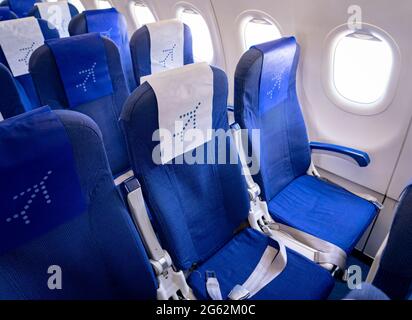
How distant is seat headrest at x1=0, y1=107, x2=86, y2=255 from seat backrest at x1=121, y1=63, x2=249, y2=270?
0.97ft

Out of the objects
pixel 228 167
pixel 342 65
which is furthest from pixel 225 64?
pixel 228 167

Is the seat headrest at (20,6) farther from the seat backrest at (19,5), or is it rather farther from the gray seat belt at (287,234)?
the gray seat belt at (287,234)

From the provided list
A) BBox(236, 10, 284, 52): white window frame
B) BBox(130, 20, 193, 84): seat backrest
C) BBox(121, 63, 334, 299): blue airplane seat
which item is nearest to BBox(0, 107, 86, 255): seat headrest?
BBox(121, 63, 334, 299): blue airplane seat

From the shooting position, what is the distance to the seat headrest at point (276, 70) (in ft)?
5.32

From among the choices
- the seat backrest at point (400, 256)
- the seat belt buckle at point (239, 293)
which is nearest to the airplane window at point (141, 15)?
the seat belt buckle at point (239, 293)

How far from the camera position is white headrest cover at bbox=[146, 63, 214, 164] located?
1116mm

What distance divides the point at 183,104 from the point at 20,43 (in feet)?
6.90

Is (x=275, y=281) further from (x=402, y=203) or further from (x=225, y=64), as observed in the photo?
(x=225, y=64)

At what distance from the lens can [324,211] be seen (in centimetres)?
186

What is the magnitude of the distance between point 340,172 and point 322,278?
110 centimetres

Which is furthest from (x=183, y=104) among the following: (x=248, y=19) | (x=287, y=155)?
(x=248, y=19)

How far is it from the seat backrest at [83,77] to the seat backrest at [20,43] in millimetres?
703

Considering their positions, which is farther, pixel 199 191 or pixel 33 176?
pixel 199 191

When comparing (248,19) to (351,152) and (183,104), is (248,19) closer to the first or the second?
(351,152)
